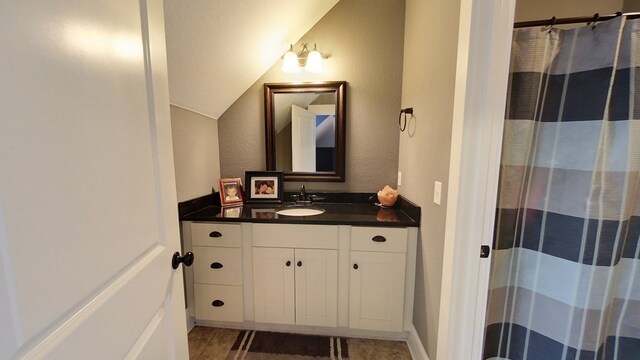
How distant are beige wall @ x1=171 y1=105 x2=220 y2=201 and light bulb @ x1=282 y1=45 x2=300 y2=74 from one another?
2.54 feet

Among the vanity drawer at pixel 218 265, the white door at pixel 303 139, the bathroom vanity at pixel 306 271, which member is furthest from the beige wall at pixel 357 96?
the vanity drawer at pixel 218 265

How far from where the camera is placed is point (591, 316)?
1.11 m

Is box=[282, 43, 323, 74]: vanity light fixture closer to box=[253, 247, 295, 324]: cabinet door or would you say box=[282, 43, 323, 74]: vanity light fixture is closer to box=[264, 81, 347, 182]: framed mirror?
box=[264, 81, 347, 182]: framed mirror

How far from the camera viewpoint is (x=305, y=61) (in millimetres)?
2076

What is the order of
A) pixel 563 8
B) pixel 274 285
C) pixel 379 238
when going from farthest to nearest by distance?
1. pixel 274 285
2. pixel 379 238
3. pixel 563 8

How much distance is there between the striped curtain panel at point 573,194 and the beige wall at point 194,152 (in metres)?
1.91

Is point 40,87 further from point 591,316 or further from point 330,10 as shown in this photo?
point 330,10

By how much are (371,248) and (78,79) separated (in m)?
1.58

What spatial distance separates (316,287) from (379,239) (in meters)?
0.55

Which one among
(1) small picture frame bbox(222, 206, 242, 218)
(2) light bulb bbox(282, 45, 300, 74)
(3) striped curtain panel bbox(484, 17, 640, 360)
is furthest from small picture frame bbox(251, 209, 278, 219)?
(3) striped curtain panel bbox(484, 17, 640, 360)

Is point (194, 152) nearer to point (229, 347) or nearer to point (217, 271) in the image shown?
point (217, 271)

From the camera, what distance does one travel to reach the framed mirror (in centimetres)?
213

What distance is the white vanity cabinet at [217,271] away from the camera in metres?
1.75

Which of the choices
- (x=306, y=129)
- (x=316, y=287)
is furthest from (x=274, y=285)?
(x=306, y=129)
